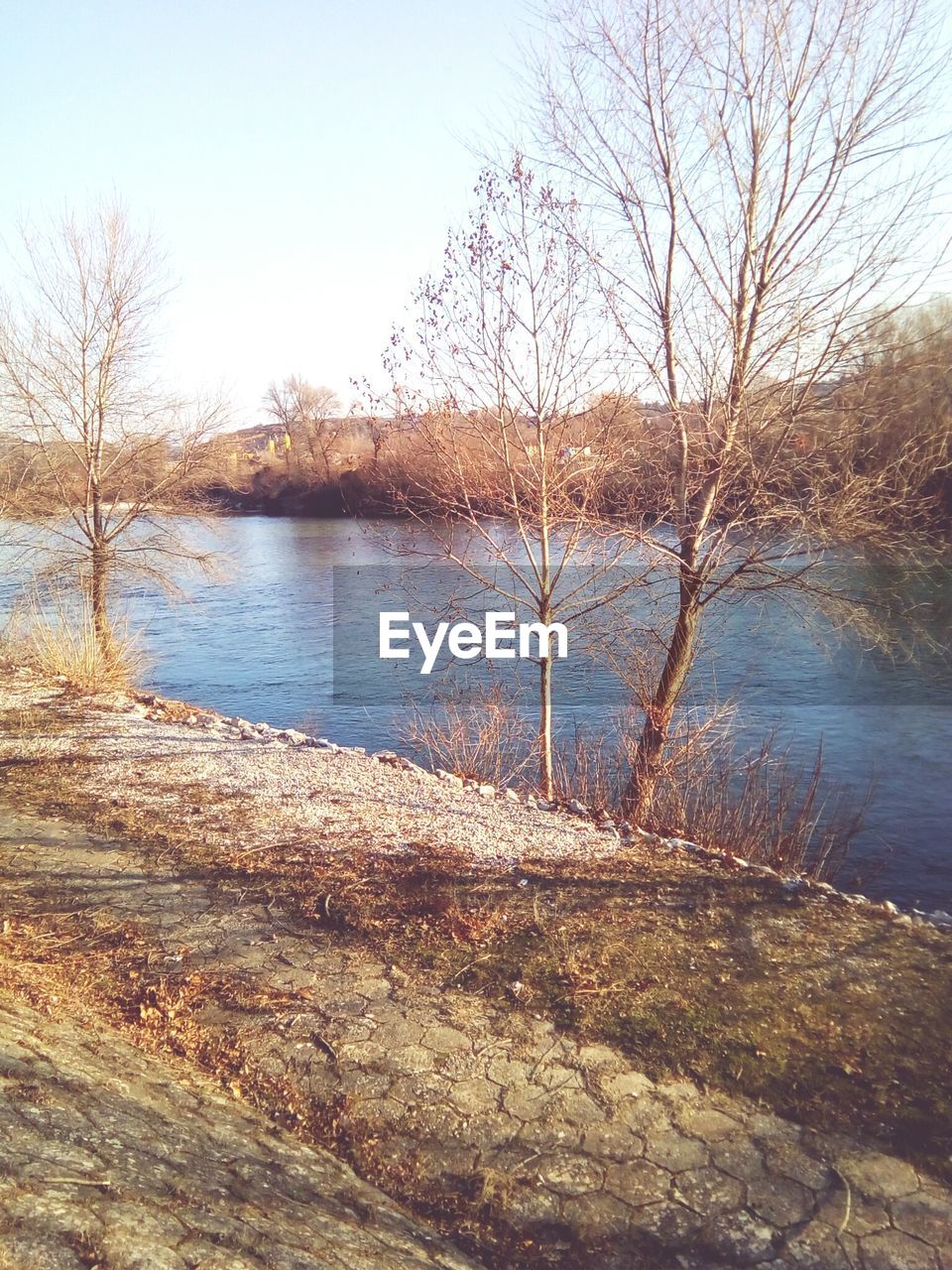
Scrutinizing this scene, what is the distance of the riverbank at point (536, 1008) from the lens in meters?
3.11

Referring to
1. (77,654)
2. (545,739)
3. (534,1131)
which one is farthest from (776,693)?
(534,1131)

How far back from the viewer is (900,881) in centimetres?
875

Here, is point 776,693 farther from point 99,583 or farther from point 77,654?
point 99,583

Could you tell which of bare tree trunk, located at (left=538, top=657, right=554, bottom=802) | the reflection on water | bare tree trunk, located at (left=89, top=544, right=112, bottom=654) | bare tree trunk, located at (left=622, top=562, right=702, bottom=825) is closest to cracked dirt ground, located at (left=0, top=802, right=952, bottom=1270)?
bare tree trunk, located at (left=538, top=657, right=554, bottom=802)

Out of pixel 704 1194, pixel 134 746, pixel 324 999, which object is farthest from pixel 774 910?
pixel 134 746

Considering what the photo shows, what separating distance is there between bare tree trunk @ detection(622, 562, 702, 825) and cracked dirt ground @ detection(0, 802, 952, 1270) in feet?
16.9

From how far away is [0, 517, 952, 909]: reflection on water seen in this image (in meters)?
10.0

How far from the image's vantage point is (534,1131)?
134 inches

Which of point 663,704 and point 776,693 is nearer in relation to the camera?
point 663,704

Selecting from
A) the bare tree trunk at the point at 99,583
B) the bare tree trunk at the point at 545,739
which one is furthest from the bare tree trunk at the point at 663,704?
the bare tree trunk at the point at 99,583

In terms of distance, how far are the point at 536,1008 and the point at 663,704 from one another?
556cm

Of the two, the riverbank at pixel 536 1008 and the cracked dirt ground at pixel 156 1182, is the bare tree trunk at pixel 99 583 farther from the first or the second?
the cracked dirt ground at pixel 156 1182

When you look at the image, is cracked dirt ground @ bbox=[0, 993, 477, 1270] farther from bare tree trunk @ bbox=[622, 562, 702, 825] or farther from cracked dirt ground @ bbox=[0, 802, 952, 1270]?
bare tree trunk @ bbox=[622, 562, 702, 825]
